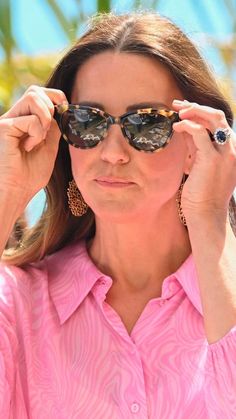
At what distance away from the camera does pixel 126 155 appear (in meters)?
2.85

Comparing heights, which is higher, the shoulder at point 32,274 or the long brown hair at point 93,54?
the long brown hair at point 93,54

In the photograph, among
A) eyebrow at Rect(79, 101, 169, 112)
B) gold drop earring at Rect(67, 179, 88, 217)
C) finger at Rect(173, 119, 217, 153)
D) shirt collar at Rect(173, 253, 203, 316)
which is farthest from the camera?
gold drop earring at Rect(67, 179, 88, 217)

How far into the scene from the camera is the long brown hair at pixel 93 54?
3066 millimetres

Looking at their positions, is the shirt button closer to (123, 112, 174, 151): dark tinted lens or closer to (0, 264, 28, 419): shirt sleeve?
(0, 264, 28, 419): shirt sleeve

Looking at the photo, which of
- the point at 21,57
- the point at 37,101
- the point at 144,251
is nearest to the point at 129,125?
the point at 37,101

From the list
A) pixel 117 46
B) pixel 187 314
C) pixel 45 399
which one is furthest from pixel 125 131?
pixel 45 399

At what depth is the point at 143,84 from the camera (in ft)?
9.63

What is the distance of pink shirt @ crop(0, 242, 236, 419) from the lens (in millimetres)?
2812

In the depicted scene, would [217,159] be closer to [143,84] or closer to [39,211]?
[143,84]

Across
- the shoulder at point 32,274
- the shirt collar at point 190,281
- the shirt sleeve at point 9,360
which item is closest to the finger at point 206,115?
the shirt collar at point 190,281

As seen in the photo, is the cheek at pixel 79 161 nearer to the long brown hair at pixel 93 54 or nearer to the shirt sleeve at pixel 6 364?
the long brown hair at pixel 93 54

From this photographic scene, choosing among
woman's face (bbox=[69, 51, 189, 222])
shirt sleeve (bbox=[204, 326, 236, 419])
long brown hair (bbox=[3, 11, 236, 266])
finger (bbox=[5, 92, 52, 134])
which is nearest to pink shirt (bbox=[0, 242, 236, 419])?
shirt sleeve (bbox=[204, 326, 236, 419])

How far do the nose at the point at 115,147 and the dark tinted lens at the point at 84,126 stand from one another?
0.09 feet

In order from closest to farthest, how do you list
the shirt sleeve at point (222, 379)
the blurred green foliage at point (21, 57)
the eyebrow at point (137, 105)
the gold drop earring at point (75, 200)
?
the shirt sleeve at point (222, 379) → the eyebrow at point (137, 105) → the gold drop earring at point (75, 200) → the blurred green foliage at point (21, 57)
